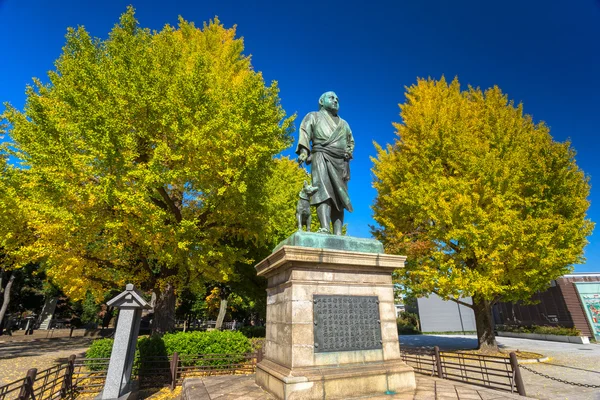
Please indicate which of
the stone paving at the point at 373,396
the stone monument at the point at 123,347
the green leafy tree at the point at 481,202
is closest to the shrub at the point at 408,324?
the green leafy tree at the point at 481,202

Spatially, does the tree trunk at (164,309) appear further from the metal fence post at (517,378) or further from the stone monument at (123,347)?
the metal fence post at (517,378)

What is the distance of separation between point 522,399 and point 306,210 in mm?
4580

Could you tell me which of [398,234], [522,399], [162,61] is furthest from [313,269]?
[162,61]

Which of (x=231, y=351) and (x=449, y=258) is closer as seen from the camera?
(x=231, y=351)

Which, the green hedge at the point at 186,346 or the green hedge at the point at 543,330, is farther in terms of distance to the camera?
the green hedge at the point at 543,330

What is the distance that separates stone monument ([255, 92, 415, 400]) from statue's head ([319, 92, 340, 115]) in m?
1.85

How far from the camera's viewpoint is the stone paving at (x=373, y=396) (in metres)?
4.69

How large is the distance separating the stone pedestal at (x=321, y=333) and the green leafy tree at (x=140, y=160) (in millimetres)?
5481

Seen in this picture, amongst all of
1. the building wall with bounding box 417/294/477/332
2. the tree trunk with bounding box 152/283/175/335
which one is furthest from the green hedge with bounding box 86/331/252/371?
the building wall with bounding box 417/294/477/332

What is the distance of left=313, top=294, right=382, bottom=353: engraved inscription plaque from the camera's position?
4789 millimetres

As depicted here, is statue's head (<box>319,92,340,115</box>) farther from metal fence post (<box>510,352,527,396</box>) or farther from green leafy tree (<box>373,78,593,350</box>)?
green leafy tree (<box>373,78,593,350</box>)

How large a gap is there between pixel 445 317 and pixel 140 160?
110ft

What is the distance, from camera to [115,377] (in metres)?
7.08

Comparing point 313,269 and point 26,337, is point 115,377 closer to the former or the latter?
point 313,269
